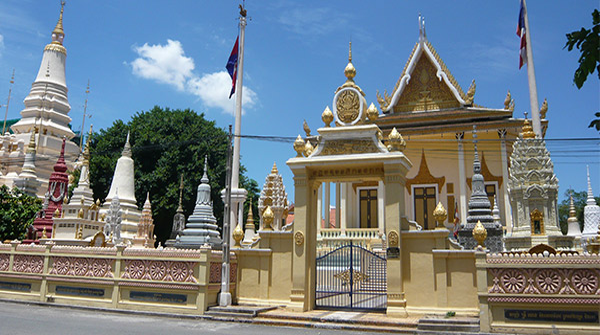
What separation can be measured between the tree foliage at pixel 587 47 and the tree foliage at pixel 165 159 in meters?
29.4

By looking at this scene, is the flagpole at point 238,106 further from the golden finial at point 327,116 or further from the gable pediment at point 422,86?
the gable pediment at point 422,86

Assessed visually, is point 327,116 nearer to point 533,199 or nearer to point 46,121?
point 533,199

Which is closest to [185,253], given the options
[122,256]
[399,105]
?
[122,256]

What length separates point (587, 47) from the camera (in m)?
3.36

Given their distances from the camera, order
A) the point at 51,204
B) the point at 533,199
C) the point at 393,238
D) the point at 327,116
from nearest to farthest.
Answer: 1. the point at 393,238
2. the point at 327,116
3. the point at 533,199
4. the point at 51,204

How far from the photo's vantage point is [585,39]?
3.41m

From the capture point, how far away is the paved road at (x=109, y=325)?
852 cm

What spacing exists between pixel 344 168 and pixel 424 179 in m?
17.5

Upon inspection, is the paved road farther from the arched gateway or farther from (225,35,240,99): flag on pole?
(225,35,240,99): flag on pole

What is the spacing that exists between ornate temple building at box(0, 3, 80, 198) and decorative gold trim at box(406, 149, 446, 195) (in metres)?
23.6

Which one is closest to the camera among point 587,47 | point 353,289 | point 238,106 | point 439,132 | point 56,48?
point 587,47

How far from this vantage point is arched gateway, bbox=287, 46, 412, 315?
33.3 feet

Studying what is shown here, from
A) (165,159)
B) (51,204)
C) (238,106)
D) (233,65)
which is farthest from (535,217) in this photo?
(165,159)

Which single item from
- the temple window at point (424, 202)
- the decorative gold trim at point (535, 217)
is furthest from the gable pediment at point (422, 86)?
the decorative gold trim at point (535, 217)
